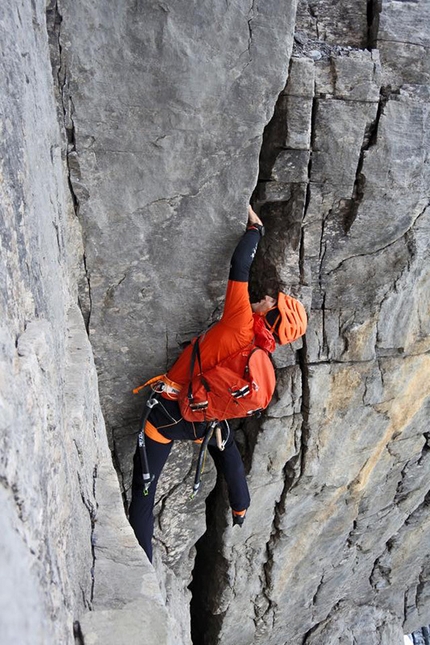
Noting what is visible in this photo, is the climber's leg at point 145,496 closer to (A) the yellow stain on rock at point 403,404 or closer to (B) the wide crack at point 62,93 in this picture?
(B) the wide crack at point 62,93

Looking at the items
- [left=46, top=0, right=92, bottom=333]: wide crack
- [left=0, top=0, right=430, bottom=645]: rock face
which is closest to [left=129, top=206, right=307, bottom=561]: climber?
[left=0, top=0, right=430, bottom=645]: rock face

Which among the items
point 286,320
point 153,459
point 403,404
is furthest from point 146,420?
point 403,404

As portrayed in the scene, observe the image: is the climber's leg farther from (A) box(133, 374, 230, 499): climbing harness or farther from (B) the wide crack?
(B) the wide crack

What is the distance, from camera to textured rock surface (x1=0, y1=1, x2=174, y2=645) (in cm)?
142

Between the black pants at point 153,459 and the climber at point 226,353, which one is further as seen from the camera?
the black pants at point 153,459

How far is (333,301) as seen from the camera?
20.6 feet

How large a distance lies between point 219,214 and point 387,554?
781 cm

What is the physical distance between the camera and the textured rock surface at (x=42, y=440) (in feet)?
4.66

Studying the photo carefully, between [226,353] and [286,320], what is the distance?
671mm

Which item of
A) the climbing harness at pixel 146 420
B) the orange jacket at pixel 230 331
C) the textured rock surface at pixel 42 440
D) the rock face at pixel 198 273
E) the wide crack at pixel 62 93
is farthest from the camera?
the climbing harness at pixel 146 420

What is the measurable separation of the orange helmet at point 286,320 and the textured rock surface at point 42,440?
2023mm

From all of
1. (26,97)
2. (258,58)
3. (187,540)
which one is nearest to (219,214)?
(258,58)

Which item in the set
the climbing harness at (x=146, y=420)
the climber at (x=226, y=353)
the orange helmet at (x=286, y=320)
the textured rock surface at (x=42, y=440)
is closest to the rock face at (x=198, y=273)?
the textured rock surface at (x=42, y=440)

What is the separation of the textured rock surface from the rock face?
0.05 feet
